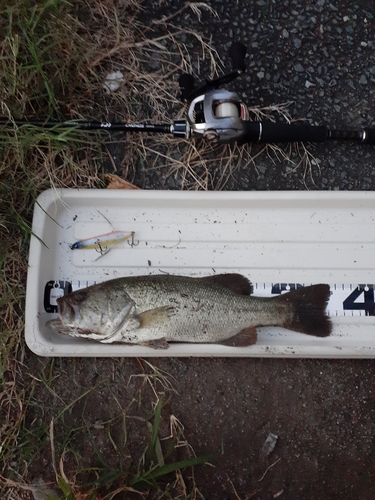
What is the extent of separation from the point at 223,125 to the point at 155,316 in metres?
1.14

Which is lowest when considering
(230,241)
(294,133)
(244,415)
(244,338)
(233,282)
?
(244,415)

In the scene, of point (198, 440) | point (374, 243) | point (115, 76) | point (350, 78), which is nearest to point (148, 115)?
point (115, 76)

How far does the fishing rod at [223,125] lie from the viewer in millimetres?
2699

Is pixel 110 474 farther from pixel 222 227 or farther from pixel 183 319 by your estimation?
pixel 222 227

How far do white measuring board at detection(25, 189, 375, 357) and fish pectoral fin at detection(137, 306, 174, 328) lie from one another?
41 centimetres

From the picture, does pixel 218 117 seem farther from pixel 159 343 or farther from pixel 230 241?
pixel 159 343

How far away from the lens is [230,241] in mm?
2975

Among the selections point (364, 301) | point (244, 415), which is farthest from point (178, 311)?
point (364, 301)

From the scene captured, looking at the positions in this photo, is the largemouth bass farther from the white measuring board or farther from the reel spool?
the reel spool

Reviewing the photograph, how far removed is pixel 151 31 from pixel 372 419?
2.94 m

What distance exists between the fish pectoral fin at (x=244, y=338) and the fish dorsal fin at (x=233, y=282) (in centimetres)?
22

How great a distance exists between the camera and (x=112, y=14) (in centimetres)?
318

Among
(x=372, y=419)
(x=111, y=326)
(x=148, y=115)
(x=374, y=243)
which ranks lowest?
(x=372, y=419)

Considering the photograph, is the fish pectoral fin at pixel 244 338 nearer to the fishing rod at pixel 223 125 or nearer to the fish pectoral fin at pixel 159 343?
the fish pectoral fin at pixel 159 343
